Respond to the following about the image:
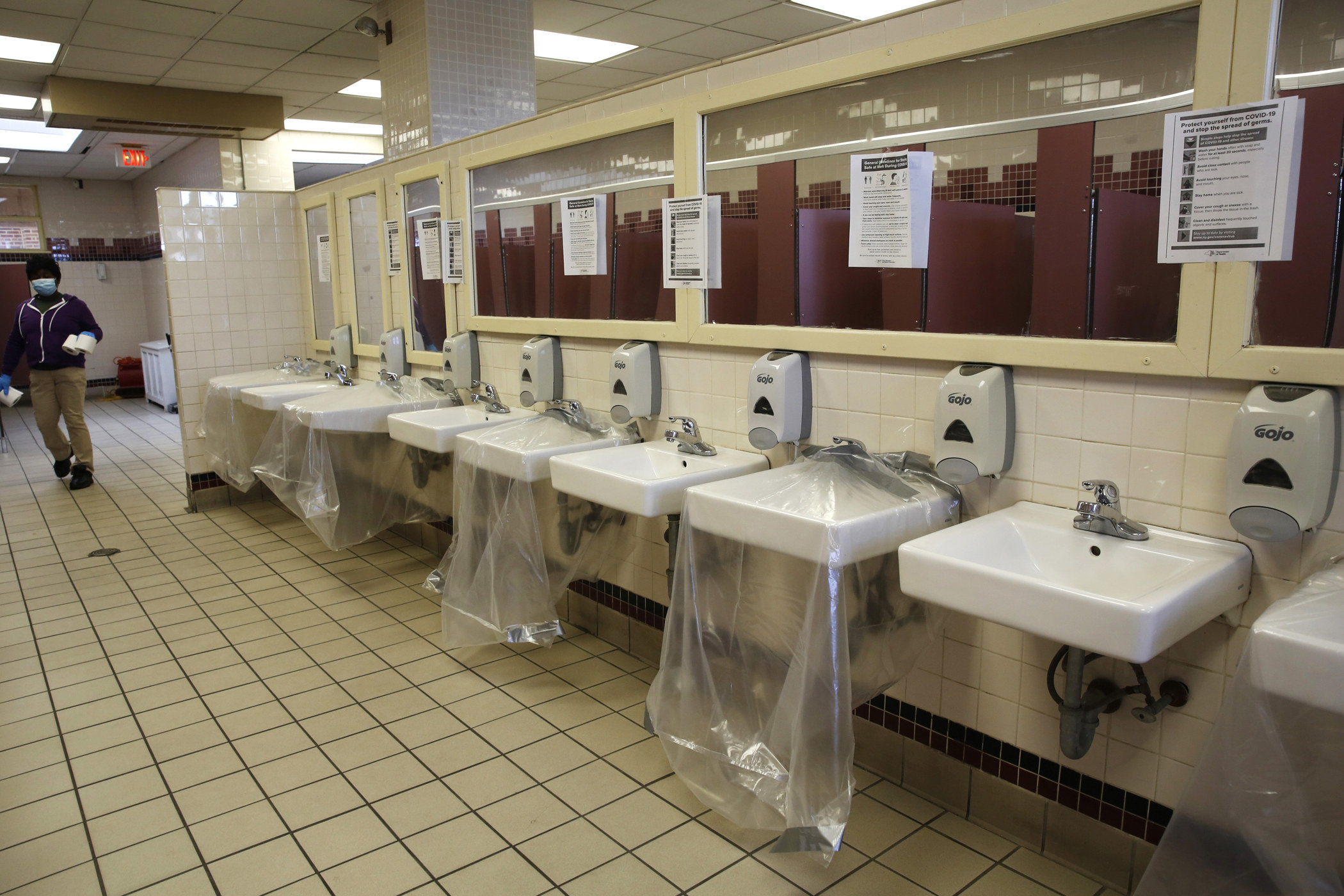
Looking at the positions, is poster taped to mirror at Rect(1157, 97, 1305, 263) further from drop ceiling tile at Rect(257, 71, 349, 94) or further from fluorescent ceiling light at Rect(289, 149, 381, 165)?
fluorescent ceiling light at Rect(289, 149, 381, 165)

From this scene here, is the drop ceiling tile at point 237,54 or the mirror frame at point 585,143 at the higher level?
the drop ceiling tile at point 237,54

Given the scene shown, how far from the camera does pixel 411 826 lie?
2.25 m

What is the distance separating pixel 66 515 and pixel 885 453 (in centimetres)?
544

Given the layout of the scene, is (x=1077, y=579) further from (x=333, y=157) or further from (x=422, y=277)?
(x=333, y=157)

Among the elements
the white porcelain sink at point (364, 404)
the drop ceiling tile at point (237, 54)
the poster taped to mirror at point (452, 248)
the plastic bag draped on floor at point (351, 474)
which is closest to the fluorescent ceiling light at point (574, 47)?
the drop ceiling tile at point (237, 54)

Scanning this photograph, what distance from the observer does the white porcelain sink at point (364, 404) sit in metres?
3.77

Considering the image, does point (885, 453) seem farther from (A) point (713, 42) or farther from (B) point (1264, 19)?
(A) point (713, 42)

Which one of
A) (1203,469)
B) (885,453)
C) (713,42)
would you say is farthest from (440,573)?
(713,42)

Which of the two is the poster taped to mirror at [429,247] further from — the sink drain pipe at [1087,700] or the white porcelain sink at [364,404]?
the sink drain pipe at [1087,700]

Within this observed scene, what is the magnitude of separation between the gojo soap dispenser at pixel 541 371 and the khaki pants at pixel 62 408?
4.34 meters

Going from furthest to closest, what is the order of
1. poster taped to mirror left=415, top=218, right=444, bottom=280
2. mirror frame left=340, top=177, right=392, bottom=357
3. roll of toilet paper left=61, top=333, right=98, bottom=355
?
roll of toilet paper left=61, top=333, right=98, bottom=355, mirror frame left=340, top=177, right=392, bottom=357, poster taped to mirror left=415, top=218, right=444, bottom=280

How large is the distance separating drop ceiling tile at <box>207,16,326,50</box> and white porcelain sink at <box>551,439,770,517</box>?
4.07 m

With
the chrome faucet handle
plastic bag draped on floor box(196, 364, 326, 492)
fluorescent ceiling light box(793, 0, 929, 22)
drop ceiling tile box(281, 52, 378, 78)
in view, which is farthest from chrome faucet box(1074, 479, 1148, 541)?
drop ceiling tile box(281, 52, 378, 78)

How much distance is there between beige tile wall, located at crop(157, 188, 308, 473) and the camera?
528 centimetres
